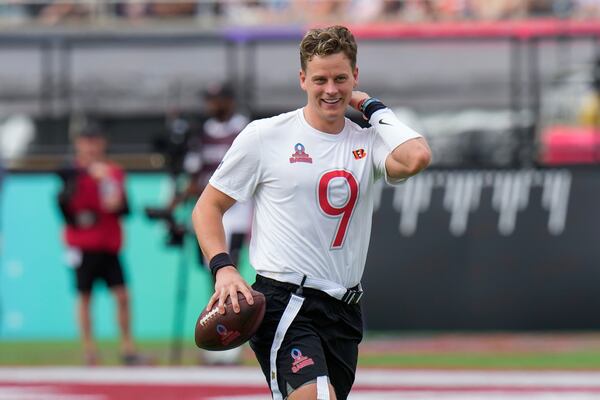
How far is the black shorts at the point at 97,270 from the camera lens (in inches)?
453

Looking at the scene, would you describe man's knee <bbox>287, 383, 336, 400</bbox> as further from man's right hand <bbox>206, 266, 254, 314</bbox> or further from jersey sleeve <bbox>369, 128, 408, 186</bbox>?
jersey sleeve <bbox>369, 128, 408, 186</bbox>

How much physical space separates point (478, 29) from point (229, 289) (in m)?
12.0

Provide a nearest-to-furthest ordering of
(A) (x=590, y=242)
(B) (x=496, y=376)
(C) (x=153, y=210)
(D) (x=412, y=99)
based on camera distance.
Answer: (B) (x=496, y=376)
(C) (x=153, y=210)
(A) (x=590, y=242)
(D) (x=412, y=99)

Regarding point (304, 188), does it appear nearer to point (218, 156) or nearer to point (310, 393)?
point (310, 393)

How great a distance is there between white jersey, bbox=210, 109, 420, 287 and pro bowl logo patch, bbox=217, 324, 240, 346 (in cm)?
39

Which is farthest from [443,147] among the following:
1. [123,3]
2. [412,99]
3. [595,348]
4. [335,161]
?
[335,161]

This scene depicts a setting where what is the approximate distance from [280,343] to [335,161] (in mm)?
777

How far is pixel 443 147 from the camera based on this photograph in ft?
47.9

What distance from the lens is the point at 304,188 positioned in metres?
5.47

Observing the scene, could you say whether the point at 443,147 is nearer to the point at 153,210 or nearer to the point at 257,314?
the point at 153,210

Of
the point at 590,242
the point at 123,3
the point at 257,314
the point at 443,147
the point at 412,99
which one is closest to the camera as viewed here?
the point at 257,314

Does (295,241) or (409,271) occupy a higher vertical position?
(295,241)

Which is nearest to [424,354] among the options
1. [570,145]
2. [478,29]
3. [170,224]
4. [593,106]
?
[170,224]

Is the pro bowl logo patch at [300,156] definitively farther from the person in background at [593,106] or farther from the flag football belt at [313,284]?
the person in background at [593,106]
